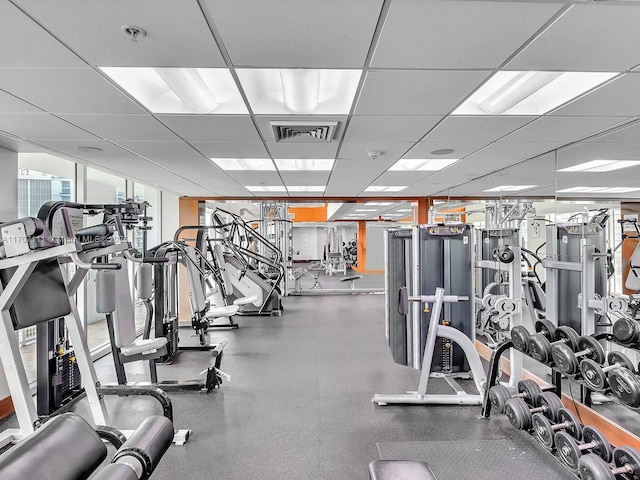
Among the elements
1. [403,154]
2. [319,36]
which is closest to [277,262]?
[403,154]

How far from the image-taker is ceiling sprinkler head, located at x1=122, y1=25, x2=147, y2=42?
130 cm

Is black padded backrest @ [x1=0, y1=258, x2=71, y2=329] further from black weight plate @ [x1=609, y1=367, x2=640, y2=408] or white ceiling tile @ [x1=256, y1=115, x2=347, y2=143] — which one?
black weight plate @ [x1=609, y1=367, x2=640, y2=408]

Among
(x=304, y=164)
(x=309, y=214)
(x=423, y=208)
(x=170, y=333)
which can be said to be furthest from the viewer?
(x=309, y=214)

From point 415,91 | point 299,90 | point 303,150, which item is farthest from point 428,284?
point 299,90

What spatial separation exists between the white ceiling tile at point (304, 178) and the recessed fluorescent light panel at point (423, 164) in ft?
3.09

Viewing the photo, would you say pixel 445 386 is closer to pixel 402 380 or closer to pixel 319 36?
pixel 402 380

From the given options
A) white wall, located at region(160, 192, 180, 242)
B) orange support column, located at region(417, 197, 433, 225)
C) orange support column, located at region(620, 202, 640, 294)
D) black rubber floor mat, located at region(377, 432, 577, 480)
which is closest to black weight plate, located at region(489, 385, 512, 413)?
black rubber floor mat, located at region(377, 432, 577, 480)

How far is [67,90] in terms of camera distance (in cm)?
183

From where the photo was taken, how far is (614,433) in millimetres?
2258

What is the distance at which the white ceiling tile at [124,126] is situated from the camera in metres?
2.26

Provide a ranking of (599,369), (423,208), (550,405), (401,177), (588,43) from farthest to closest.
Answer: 1. (423,208)
2. (401,177)
3. (550,405)
4. (599,369)
5. (588,43)

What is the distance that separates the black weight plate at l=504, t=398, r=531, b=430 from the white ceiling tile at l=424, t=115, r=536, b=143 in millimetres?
1881

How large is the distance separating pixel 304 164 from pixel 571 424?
312 centimetres

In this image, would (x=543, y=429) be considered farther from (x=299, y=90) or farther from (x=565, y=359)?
(x=299, y=90)
